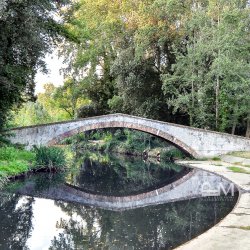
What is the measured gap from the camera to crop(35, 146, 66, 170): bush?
730 inches

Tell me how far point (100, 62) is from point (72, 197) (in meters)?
25.9

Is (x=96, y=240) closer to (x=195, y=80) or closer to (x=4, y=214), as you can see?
(x=4, y=214)

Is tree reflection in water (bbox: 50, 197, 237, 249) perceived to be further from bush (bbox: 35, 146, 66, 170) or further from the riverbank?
bush (bbox: 35, 146, 66, 170)

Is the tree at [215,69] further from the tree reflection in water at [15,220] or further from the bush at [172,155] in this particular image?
the tree reflection in water at [15,220]

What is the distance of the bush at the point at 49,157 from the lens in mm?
18531

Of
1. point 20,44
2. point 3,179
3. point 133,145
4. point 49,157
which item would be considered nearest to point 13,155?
point 49,157

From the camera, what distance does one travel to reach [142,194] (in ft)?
48.6

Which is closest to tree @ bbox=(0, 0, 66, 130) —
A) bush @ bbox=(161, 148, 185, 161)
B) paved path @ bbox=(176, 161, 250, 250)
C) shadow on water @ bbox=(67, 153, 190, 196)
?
shadow on water @ bbox=(67, 153, 190, 196)

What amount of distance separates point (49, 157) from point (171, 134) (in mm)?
9612

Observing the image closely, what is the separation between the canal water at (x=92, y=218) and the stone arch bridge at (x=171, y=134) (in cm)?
851

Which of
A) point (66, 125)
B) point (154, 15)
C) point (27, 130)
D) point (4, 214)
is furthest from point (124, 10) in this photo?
point (4, 214)

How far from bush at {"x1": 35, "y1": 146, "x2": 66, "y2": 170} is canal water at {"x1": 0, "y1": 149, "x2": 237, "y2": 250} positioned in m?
1.76

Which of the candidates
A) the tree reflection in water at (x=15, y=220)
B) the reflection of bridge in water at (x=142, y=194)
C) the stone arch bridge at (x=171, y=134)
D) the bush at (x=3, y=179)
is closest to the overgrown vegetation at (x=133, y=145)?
the stone arch bridge at (x=171, y=134)

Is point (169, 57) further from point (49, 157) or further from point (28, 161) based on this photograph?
point (28, 161)
